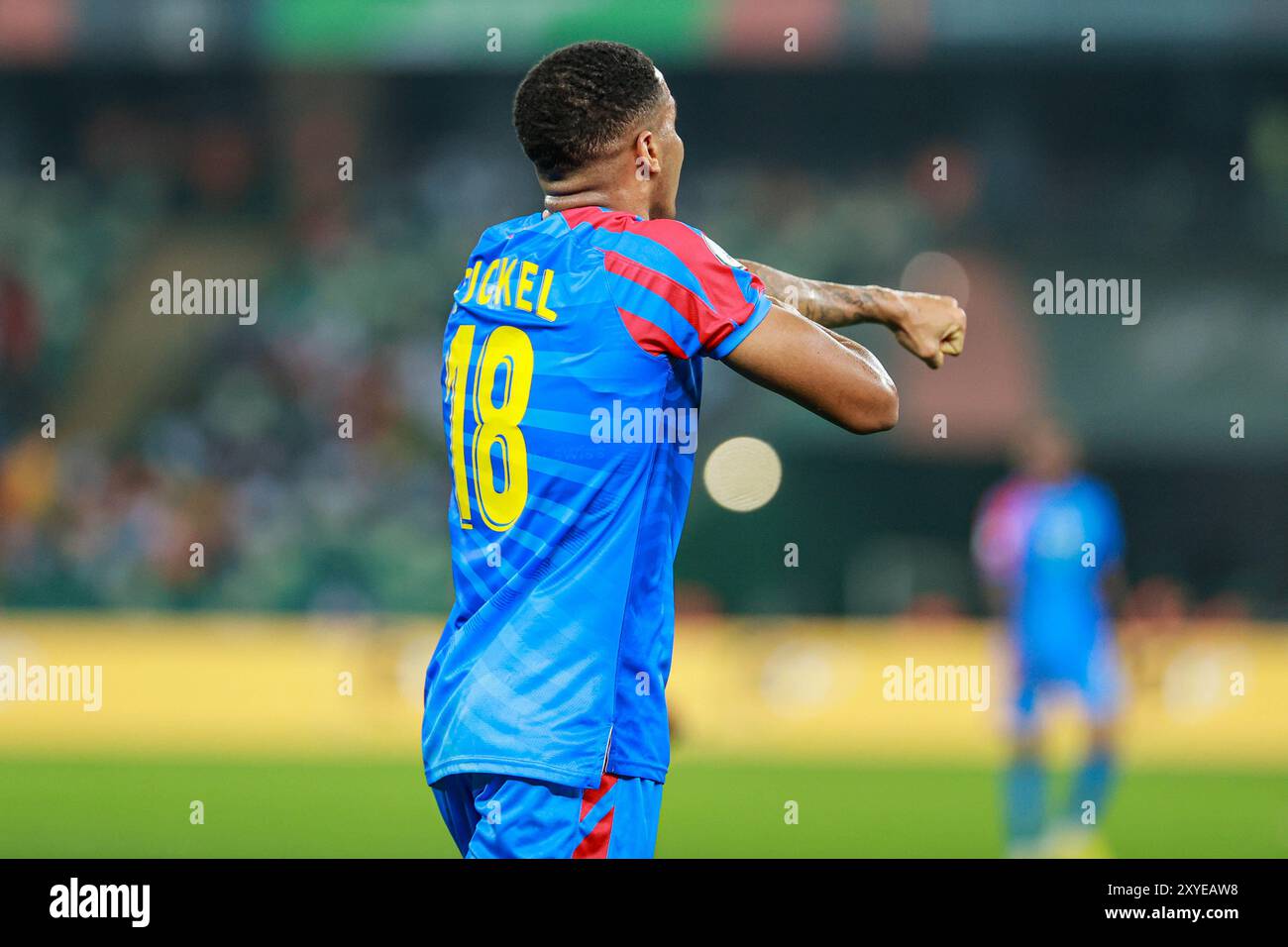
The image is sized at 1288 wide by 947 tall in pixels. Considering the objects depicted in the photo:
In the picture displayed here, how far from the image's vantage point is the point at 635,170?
8.47 ft

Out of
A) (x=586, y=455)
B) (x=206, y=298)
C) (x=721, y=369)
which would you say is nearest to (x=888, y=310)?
(x=586, y=455)

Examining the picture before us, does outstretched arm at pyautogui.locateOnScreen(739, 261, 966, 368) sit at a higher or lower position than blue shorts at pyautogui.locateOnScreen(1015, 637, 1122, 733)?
higher

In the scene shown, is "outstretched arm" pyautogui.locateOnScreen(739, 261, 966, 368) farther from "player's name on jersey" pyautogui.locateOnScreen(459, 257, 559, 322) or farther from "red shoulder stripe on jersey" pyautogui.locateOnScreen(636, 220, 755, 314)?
"player's name on jersey" pyautogui.locateOnScreen(459, 257, 559, 322)

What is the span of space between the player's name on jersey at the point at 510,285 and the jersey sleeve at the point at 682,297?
12 cm

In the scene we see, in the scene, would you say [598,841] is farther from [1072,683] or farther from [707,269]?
[1072,683]

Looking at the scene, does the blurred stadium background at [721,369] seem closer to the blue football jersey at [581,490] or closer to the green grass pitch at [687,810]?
the green grass pitch at [687,810]

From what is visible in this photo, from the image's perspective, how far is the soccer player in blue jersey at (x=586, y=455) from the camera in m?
2.43

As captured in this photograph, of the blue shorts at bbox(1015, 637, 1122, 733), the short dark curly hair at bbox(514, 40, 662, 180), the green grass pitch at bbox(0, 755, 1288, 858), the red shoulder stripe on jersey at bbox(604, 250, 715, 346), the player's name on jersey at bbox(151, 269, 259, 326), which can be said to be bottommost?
the green grass pitch at bbox(0, 755, 1288, 858)

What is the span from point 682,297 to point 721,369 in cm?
1189

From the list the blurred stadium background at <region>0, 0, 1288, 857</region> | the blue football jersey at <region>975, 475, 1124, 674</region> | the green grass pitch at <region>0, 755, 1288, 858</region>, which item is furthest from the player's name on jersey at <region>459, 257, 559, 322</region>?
the blurred stadium background at <region>0, 0, 1288, 857</region>

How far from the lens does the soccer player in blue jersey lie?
2434 millimetres

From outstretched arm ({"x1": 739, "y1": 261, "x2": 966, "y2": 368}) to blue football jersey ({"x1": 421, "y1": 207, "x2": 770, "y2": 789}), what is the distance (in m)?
0.34

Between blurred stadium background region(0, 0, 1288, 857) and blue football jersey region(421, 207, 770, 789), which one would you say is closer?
blue football jersey region(421, 207, 770, 789)
